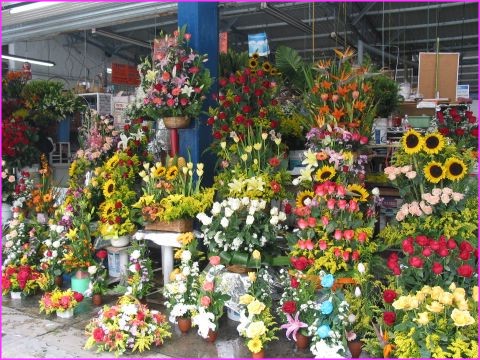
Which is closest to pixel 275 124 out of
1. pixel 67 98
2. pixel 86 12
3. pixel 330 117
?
pixel 330 117

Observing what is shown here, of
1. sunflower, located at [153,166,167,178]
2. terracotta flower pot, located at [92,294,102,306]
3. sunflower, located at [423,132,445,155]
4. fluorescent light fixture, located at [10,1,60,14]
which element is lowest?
terracotta flower pot, located at [92,294,102,306]

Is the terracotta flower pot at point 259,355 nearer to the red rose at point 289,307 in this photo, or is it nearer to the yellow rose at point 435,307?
the red rose at point 289,307

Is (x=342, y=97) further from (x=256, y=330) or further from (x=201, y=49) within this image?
(x=256, y=330)

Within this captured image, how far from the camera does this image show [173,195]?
4.05m

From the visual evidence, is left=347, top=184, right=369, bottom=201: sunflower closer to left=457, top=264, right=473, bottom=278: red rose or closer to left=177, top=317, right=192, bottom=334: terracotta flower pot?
left=457, top=264, right=473, bottom=278: red rose

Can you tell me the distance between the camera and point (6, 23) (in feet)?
25.3

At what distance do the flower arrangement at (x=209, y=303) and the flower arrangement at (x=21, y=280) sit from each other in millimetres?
1610

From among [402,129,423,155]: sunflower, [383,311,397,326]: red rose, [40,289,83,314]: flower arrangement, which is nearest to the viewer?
[383,311,397,326]: red rose

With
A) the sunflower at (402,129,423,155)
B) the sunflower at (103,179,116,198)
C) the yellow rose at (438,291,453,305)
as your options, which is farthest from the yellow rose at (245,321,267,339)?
the sunflower at (103,179,116,198)

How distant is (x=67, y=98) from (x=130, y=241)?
9.03 feet

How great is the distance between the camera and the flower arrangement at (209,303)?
3154mm

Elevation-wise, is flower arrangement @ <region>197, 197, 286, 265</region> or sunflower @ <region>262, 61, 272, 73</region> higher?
sunflower @ <region>262, 61, 272, 73</region>

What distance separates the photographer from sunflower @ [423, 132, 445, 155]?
3113 millimetres

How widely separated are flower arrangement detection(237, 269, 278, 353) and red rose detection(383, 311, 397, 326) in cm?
65
